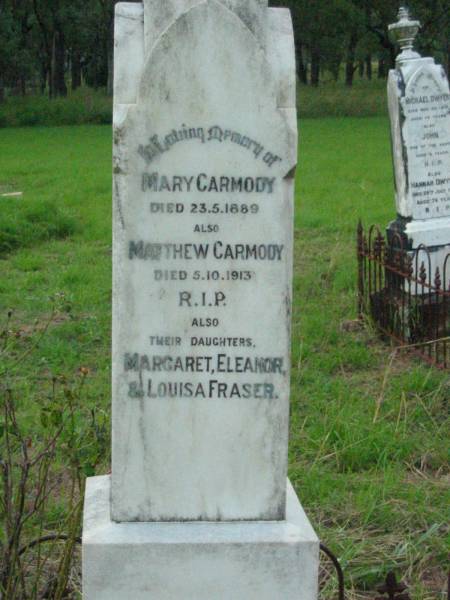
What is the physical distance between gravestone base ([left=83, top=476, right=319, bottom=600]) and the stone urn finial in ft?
16.7

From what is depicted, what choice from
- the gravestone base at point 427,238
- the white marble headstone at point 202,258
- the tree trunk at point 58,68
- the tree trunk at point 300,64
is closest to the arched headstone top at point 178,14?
the white marble headstone at point 202,258

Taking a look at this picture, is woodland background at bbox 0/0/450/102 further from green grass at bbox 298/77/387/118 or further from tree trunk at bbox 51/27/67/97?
green grass at bbox 298/77/387/118

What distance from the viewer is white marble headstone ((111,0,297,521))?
2.86 metres

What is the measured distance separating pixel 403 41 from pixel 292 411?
350cm

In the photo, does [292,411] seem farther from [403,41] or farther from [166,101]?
[403,41]

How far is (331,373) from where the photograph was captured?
20.3ft

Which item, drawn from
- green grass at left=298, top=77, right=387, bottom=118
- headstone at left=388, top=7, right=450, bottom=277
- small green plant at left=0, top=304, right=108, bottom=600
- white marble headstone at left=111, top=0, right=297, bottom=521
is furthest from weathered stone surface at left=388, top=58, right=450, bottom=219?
green grass at left=298, top=77, right=387, bottom=118

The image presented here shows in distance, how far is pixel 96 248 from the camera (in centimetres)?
1012

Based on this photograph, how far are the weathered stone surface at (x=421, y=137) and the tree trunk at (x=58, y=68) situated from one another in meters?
33.9

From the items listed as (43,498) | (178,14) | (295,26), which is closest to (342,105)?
(295,26)

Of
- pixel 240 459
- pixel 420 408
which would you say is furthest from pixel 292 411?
pixel 240 459

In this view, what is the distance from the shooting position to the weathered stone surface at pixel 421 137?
7207 mm

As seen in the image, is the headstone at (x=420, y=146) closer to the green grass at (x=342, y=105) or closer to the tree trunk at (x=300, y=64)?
the green grass at (x=342, y=105)

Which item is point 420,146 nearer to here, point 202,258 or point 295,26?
point 202,258
